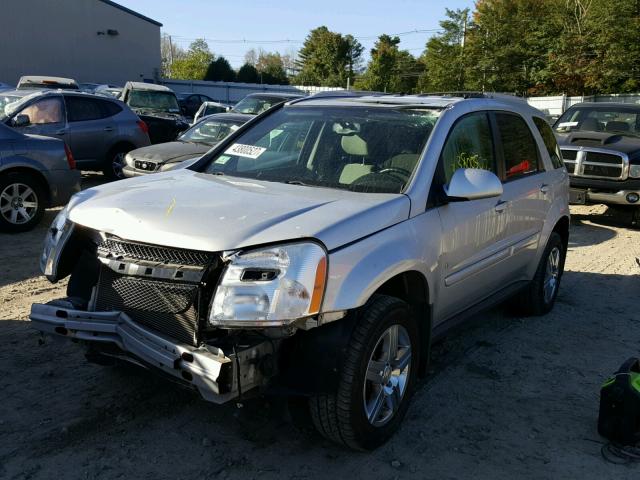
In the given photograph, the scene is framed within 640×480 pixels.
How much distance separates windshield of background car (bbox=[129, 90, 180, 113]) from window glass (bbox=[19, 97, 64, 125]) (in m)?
6.63

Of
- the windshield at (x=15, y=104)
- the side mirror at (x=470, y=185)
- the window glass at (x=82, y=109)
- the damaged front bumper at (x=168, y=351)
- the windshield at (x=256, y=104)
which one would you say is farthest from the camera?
the windshield at (x=256, y=104)

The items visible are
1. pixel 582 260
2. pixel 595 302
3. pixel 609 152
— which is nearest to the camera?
pixel 595 302

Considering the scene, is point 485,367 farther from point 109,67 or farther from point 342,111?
point 109,67

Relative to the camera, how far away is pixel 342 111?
4430 millimetres

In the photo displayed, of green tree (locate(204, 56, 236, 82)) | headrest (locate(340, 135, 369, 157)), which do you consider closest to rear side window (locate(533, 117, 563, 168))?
headrest (locate(340, 135, 369, 157))

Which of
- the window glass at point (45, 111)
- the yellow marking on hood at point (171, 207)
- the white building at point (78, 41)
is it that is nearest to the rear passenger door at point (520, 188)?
the yellow marking on hood at point (171, 207)

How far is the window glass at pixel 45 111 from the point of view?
10.7m

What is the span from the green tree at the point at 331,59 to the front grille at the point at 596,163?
206 ft

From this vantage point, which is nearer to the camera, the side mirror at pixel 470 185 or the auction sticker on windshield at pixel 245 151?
the side mirror at pixel 470 185

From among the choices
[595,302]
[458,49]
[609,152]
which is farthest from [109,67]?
[595,302]

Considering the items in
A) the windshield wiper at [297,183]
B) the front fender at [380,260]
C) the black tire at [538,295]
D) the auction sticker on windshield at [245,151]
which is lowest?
the black tire at [538,295]

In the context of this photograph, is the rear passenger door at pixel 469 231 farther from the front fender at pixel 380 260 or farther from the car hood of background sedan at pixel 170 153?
the car hood of background sedan at pixel 170 153

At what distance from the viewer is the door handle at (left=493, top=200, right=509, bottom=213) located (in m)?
4.44

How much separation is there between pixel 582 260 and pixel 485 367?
3.99 metres
